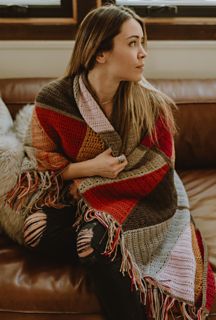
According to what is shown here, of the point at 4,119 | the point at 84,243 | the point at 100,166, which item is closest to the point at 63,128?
the point at 100,166

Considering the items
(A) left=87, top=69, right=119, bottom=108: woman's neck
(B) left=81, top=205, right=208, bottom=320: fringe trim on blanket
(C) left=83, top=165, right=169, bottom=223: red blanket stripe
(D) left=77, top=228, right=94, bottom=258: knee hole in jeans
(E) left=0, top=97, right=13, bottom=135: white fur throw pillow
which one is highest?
(A) left=87, top=69, right=119, bottom=108: woman's neck

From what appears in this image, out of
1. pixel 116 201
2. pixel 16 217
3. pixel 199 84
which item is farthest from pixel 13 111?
pixel 199 84

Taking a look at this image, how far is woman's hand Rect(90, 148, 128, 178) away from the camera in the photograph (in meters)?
1.43

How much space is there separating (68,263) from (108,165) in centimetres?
33

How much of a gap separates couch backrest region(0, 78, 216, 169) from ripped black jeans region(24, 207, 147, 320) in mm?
600

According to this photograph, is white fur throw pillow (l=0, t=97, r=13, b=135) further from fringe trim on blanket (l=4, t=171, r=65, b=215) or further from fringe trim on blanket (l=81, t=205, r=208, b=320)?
fringe trim on blanket (l=81, t=205, r=208, b=320)

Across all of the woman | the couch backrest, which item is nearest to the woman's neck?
the woman

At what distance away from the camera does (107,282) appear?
122cm

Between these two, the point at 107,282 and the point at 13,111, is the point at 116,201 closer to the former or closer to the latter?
the point at 107,282

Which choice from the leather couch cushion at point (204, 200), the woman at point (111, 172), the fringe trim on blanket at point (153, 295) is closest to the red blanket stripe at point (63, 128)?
the woman at point (111, 172)

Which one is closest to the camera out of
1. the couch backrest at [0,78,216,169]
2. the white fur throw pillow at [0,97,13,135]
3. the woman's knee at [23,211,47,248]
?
the woman's knee at [23,211,47,248]

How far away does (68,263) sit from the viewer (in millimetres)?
1369

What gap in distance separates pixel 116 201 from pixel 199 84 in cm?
71

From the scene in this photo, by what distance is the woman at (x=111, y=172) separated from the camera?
51.4 inches
